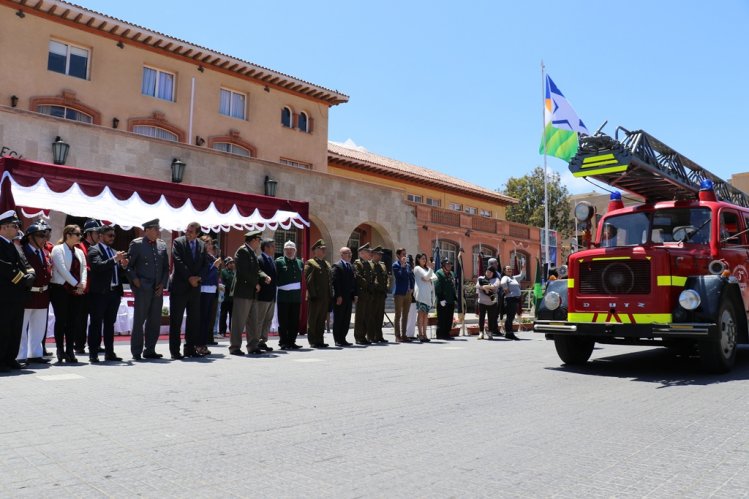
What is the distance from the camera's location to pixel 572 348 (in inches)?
357

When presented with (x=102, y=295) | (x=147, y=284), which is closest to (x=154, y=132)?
(x=147, y=284)

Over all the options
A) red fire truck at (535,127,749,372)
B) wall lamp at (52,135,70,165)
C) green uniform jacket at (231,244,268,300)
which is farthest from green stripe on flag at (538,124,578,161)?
wall lamp at (52,135,70,165)

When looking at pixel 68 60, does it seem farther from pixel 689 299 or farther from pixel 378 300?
pixel 689 299

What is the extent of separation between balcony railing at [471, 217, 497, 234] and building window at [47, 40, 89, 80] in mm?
21084

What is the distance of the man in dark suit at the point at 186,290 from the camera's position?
9258 millimetres

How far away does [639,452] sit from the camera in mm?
4230

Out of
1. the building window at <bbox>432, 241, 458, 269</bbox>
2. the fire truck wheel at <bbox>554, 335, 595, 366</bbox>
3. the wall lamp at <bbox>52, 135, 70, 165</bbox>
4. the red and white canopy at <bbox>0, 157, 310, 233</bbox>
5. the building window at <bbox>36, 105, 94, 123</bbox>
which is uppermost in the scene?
the building window at <bbox>36, 105, 94, 123</bbox>

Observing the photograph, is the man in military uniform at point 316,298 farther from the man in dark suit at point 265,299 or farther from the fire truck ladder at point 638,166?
the fire truck ladder at point 638,166

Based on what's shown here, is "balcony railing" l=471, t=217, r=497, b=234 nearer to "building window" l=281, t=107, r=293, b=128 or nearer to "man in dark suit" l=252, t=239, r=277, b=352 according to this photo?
"building window" l=281, t=107, r=293, b=128

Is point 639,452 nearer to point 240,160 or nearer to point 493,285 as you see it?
point 493,285

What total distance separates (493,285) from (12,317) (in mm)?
10171

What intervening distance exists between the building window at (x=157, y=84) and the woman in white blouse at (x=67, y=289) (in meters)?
17.4

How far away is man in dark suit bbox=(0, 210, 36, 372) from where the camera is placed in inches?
287

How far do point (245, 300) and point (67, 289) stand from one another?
2.73 metres
